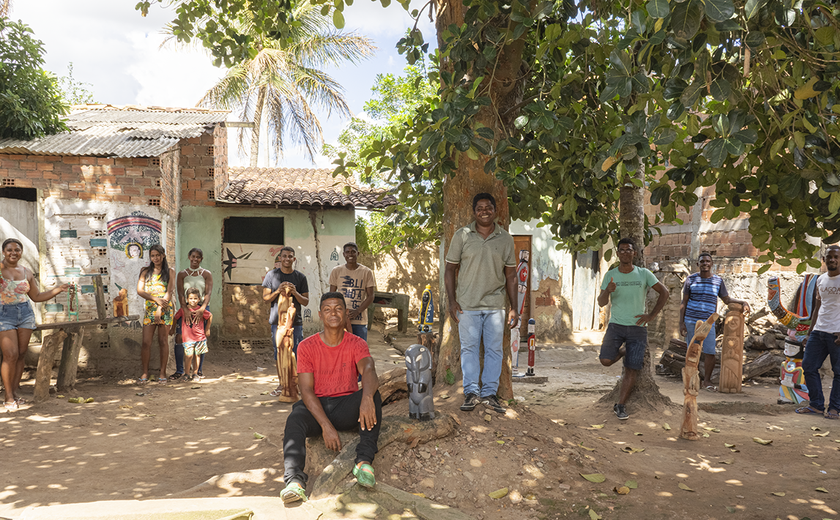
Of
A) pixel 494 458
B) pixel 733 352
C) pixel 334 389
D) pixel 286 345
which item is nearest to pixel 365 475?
pixel 334 389

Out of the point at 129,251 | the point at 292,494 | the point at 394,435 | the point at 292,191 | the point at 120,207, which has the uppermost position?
the point at 292,191

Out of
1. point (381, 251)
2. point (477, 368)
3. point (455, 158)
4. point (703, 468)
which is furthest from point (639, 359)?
point (381, 251)

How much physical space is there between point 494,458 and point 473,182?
2.24 m

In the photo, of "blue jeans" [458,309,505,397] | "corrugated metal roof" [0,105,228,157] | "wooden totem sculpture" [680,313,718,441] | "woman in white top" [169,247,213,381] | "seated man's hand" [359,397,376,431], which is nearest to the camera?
"seated man's hand" [359,397,376,431]

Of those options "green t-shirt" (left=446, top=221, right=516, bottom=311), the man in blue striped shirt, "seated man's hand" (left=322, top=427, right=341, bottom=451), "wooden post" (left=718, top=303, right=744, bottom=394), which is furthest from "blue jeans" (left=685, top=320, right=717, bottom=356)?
"seated man's hand" (left=322, top=427, right=341, bottom=451)

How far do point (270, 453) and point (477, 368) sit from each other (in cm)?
192

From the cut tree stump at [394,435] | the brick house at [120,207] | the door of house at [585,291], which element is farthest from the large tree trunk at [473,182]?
the door of house at [585,291]

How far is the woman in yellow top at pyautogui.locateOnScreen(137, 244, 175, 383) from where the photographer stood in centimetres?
827

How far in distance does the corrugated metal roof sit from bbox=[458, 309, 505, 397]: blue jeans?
598 cm

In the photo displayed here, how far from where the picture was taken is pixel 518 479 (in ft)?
13.1

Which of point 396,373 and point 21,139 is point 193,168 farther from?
point 396,373

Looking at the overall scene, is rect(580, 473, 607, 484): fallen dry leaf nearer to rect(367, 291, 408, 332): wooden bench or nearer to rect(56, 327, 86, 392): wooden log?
rect(56, 327, 86, 392): wooden log

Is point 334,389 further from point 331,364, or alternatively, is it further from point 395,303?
point 395,303

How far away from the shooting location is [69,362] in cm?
763
